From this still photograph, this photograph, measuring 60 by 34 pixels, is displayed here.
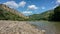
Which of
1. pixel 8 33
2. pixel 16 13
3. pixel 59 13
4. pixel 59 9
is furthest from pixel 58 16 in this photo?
pixel 8 33

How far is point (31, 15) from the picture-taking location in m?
57.2

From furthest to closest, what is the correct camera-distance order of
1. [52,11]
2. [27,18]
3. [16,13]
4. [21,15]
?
[52,11] < [16,13] < [21,15] < [27,18]

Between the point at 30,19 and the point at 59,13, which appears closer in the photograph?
the point at 30,19

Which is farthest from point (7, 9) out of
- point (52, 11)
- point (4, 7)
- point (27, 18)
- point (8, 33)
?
point (8, 33)

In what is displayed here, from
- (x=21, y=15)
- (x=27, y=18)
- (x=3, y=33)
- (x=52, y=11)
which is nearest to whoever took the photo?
(x=3, y=33)

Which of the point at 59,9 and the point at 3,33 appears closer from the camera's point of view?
the point at 3,33

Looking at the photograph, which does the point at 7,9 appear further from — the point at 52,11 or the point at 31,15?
the point at 52,11

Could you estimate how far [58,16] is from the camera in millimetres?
58844

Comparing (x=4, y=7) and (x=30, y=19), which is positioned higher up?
(x=4, y=7)

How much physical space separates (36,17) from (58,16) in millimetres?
9655

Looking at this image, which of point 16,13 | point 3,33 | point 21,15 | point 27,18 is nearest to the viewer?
point 3,33

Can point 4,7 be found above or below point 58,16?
above

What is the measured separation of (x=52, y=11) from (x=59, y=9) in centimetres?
407

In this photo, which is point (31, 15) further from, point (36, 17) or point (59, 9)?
point (59, 9)
